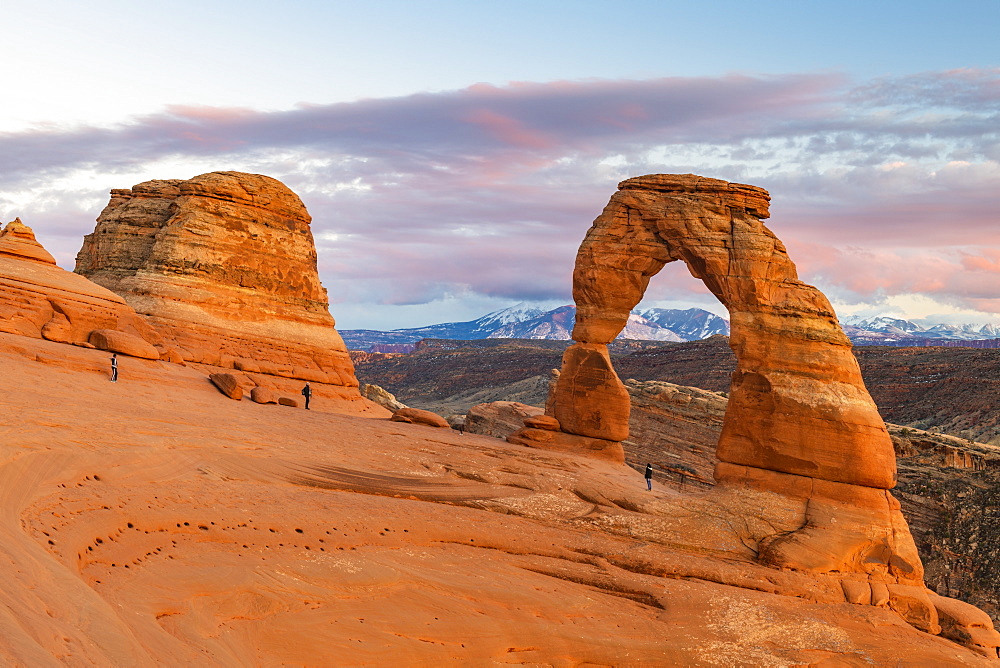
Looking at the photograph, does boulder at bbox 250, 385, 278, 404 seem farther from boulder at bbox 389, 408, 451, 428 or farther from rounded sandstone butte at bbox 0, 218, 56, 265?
rounded sandstone butte at bbox 0, 218, 56, 265

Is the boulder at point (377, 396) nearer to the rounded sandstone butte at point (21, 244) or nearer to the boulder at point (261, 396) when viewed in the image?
the boulder at point (261, 396)

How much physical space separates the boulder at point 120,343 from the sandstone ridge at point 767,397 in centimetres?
1272

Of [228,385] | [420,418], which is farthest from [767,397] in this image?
[228,385]

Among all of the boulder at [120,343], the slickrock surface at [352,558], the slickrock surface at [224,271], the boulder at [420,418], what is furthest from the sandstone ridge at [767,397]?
the slickrock surface at [224,271]

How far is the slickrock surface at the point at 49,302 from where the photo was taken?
23.8 meters

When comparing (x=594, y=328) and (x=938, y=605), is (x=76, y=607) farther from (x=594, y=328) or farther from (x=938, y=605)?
(x=594, y=328)

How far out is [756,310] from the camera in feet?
65.1

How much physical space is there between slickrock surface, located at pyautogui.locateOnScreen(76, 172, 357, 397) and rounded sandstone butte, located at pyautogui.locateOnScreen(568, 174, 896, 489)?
15483 mm

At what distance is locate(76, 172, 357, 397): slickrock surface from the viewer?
31250 mm

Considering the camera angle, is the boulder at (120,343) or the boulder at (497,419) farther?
the boulder at (497,419)

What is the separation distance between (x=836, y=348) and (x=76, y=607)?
17.2 m

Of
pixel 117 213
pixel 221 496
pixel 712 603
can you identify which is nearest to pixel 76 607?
pixel 221 496

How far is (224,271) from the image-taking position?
108 ft

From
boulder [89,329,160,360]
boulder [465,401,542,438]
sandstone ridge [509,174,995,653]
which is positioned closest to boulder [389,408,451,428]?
sandstone ridge [509,174,995,653]
